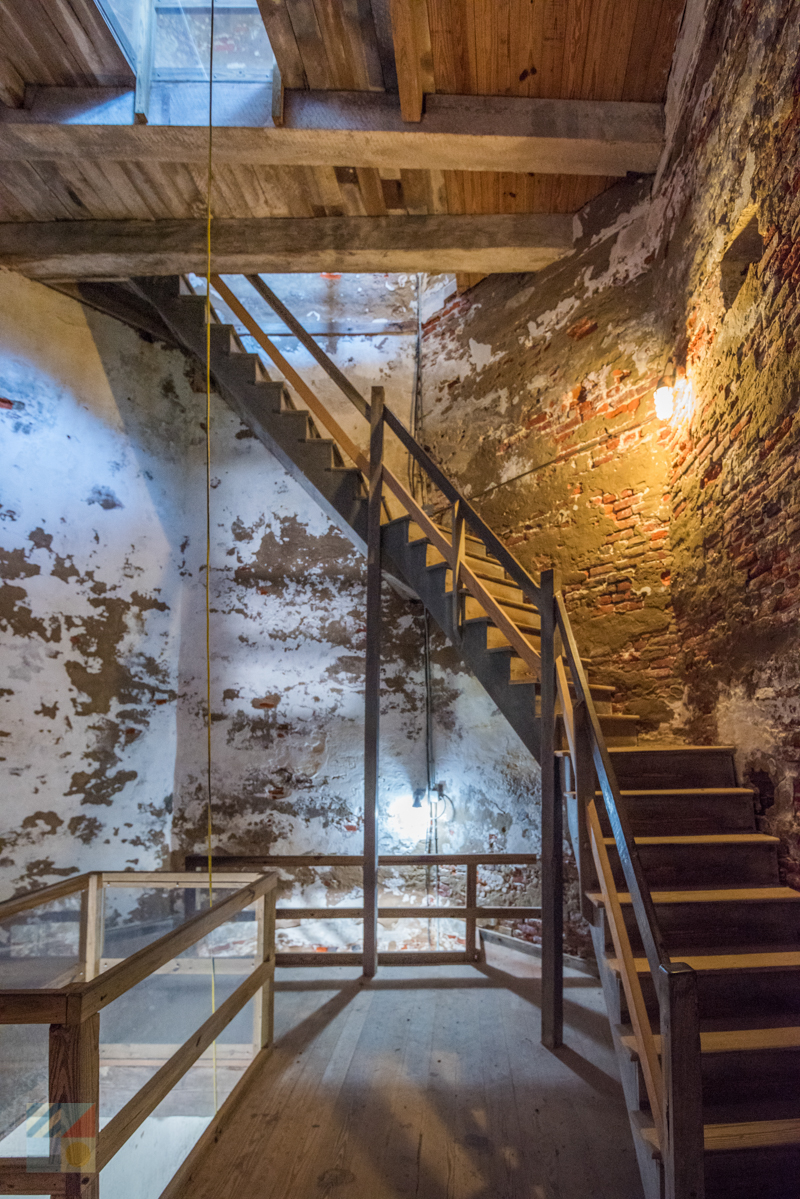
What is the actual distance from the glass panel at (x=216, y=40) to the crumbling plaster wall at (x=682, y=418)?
2262 mm

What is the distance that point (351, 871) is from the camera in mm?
4781

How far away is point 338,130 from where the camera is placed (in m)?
3.41

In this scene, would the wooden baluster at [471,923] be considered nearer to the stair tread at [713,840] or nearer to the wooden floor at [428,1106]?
the wooden floor at [428,1106]

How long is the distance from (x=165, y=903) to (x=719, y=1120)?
390cm

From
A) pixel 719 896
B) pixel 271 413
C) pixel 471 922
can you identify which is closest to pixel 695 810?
pixel 719 896

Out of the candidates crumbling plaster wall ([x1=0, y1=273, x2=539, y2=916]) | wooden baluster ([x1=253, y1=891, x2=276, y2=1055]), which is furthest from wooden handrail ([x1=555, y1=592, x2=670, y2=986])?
crumbling plaster wall ([x1=0, y1=273, x2=539, y2=916])

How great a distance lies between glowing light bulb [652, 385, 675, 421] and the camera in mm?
3520

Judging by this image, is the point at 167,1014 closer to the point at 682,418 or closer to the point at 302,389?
the point at 302,389

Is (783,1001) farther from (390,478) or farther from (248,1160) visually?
(390,478)

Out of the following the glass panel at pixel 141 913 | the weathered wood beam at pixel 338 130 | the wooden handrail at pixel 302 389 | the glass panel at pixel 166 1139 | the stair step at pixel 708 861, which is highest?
the weathered wood beam at pixel 338 130

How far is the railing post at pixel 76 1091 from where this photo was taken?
1300mm

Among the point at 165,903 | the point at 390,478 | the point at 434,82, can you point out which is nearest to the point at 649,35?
the point at 434,82

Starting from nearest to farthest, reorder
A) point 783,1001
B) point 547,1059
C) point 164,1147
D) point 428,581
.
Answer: point 783,1001
point 547,1059
point 164,1147
point 428,581

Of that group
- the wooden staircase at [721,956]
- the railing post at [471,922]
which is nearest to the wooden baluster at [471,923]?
the railing post at [471,922]
